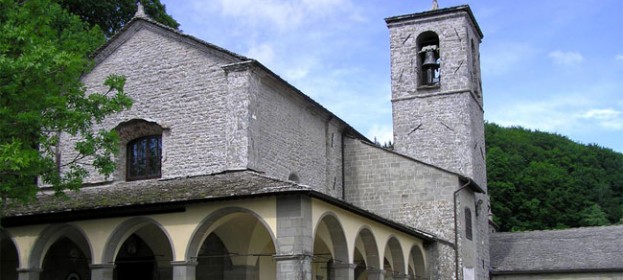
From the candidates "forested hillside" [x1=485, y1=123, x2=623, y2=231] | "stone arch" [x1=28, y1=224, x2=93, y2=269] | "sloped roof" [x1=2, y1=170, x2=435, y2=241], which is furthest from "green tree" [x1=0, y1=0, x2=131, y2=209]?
"forested hillside" [x1=485, y1=123, x2=623, y2=231]

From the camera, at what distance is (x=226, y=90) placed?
18.2 meters

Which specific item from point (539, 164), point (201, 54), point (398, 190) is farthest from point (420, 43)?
point (539, 164)

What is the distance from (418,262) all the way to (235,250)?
232 inches

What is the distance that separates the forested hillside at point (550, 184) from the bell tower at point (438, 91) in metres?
22.0

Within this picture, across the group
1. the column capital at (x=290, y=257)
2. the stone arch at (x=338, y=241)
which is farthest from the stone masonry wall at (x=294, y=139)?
the column capital at (x=290, y=257)

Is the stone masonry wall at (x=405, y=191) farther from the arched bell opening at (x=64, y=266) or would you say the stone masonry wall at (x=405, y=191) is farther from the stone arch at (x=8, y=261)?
the stone arch at (x=8, y=261)

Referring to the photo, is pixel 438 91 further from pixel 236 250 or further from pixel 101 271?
pixel 101 271

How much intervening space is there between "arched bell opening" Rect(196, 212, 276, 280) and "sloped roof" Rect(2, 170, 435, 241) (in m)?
1.23

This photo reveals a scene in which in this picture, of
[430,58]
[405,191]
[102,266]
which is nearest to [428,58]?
[430,58]

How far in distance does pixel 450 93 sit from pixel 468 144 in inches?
70.8

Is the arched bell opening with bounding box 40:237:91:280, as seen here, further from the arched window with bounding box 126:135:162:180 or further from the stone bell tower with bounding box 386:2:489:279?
the stone bell tower with bounding box 386:2:489:279

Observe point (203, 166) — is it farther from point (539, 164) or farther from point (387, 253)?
point (539, 164)

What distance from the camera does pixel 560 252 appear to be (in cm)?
2611

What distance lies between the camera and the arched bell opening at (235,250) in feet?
56.0
